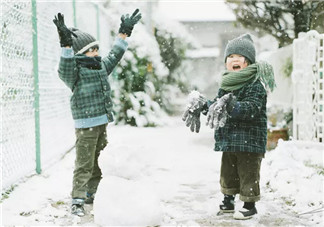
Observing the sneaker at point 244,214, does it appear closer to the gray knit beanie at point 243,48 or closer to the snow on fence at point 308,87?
the gray knit beanie at point 243,48

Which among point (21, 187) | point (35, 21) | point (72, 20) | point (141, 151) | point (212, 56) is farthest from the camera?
point (212, 56)

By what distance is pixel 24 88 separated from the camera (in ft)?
14.8

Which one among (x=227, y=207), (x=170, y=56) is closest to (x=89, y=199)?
(x=227, y=207)

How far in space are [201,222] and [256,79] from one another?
3.96ft

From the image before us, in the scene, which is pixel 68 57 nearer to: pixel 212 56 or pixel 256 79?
pixel 256 79

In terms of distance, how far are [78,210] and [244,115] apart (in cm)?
154

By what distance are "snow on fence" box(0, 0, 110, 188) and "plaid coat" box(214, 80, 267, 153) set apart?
6.91 ft

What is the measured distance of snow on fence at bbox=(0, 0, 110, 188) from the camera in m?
4.10

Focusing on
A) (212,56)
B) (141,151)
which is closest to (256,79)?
(141,151)

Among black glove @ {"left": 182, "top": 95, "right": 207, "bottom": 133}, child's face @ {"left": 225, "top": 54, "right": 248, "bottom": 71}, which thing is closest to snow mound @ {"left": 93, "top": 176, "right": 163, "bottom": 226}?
black glove @ {"left": 182, "top": 95, "right": 207, "bottom": 133}

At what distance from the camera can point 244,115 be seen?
10.4ft

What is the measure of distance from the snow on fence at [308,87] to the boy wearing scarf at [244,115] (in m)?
2.83

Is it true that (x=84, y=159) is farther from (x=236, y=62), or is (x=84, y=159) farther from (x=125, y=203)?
(x=236, y=62)

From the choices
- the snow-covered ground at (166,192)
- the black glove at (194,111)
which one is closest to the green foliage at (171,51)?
the snow-covered ground at (166,192)
